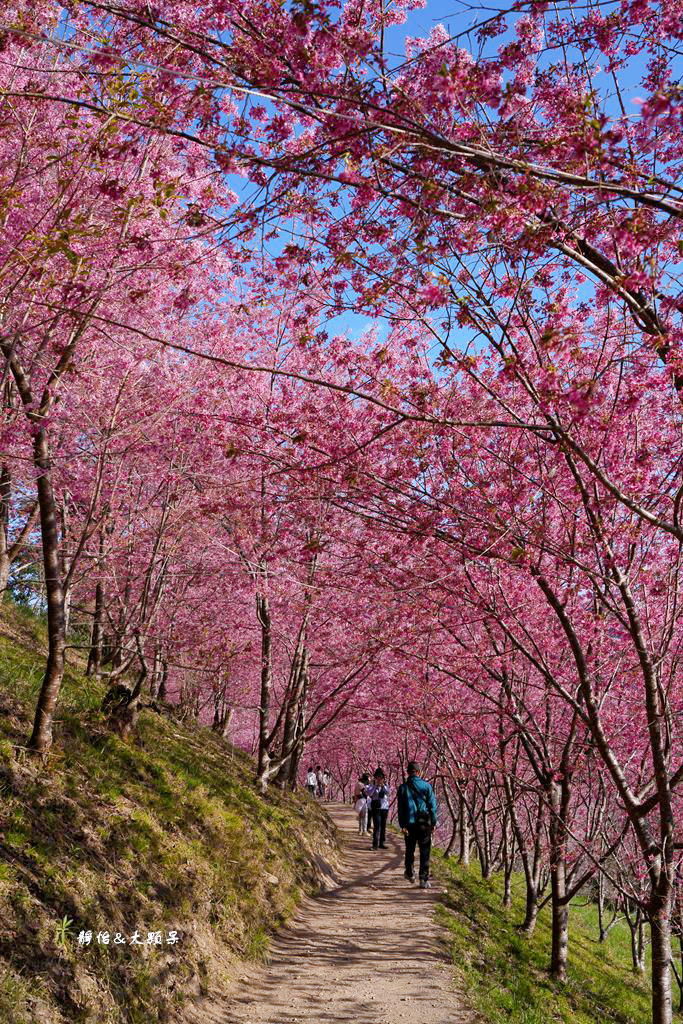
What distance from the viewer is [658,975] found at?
6129 millimetres

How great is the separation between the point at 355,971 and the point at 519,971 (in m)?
3.95

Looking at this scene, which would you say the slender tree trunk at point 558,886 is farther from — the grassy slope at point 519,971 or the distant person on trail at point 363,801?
the distant person on trail at point 363,801

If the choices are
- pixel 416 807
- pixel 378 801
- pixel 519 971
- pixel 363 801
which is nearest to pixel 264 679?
pixel 416 807

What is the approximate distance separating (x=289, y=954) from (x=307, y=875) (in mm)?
4136

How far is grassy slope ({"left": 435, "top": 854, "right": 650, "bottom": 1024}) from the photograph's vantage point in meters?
8.77

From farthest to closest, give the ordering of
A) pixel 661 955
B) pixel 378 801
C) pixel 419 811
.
A: pixel 378 801
pixel 419 811
pixel 661 955

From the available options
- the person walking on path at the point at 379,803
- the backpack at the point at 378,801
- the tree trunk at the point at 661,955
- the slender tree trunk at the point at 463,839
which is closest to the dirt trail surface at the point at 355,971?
the tree trunk at the point at 661,955

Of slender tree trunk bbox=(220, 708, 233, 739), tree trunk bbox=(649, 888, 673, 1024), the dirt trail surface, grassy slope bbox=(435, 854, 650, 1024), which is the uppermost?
slender tree trunk bbox=(220, 708, 233, 739)

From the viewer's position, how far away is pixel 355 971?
8.20 metres

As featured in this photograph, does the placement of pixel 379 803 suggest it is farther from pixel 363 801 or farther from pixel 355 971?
pixel 355 971

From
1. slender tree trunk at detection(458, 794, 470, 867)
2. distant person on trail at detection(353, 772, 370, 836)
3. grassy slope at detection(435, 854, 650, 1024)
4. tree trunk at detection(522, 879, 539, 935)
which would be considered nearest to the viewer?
grassy slope at detection(435, 854, 650, 1024)

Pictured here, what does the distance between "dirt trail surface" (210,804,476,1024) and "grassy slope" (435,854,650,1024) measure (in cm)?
38

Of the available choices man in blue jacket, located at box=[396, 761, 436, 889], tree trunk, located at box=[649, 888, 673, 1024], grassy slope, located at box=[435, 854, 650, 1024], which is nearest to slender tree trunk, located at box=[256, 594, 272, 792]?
man in blue jacket, located at box=[396, 761, 436, 889]

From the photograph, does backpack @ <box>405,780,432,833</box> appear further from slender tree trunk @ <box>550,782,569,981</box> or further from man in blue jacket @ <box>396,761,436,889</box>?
slender tree trunk @ <box>550,782,569,981</box>
